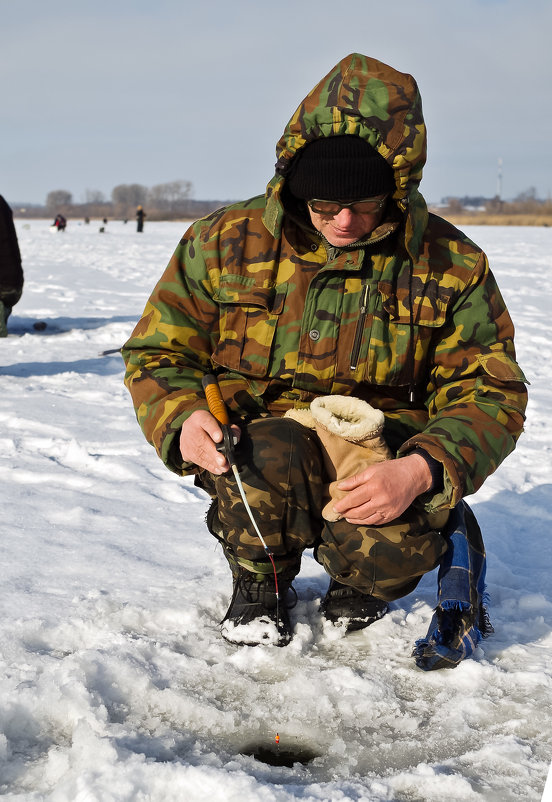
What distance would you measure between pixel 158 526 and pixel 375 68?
1.85 meters

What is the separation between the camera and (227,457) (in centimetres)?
205

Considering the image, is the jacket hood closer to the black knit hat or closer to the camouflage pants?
the black knit hat

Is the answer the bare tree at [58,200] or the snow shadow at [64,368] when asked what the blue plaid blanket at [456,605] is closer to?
the snow shadow at [64,368]

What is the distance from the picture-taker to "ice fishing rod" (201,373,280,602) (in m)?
2.03

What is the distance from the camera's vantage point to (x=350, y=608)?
2428 mm

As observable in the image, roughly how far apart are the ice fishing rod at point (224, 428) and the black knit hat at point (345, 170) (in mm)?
569

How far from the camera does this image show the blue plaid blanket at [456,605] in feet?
7.14

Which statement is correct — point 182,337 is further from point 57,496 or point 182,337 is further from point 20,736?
point 57,496

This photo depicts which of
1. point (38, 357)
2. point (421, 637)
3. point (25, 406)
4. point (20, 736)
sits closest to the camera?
point (20, 736)

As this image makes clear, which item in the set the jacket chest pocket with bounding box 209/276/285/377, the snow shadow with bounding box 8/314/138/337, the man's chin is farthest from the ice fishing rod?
the snow shadow with bounding box 8/314/138/337

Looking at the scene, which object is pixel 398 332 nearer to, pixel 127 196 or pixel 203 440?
pixel 203 440

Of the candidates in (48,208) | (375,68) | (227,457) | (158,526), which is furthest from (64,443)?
(48,208)

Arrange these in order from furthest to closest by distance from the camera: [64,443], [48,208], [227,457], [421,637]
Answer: [48,208] < [64,443] < [421,637] < [227,457]

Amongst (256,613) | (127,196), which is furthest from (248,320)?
(127,196)
